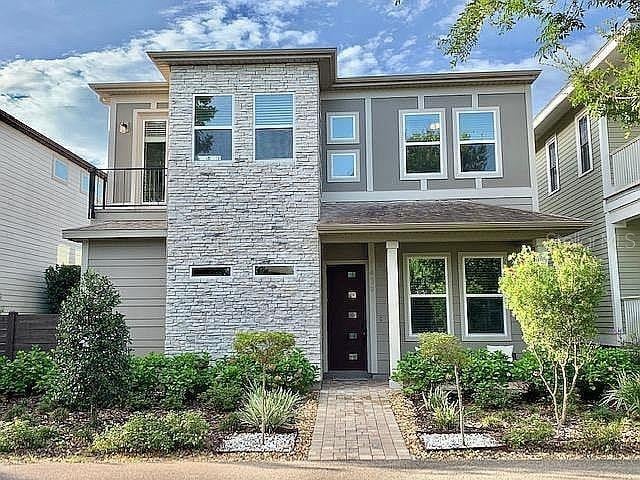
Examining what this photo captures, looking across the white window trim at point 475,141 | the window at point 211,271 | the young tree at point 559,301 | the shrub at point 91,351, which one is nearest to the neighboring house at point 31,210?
the window at point 211,271

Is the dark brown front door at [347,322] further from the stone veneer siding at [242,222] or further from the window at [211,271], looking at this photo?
the window at [211,271]

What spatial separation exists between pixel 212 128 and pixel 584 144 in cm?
868

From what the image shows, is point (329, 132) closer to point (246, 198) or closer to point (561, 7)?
point (246, 198)

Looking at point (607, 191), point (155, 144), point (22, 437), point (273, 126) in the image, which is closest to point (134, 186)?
point (155, 144)

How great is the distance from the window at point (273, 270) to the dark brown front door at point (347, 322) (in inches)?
69.5

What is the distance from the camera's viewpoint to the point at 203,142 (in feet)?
36.6

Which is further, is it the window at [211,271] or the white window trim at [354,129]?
the white window trim at [354,129]

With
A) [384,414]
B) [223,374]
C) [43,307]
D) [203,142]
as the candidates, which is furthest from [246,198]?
[43,307]

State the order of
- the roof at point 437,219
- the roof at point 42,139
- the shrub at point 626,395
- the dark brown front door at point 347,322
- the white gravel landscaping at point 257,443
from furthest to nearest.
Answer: the roof at point 42,139 < the dark brown front door at point 347,322 < the roof at point 437,219 < the shrub at point 626,395 < the white gravel landscaping at point 257,443

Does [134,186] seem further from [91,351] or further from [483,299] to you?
[483,299]

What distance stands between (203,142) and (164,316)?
3411 millimetres

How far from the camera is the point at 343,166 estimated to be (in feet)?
40.7

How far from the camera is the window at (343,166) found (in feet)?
40.6

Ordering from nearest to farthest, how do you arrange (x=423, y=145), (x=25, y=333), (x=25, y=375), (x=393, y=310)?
(x=25, y=375)
(x=393, y=310)
(x=25, y=333)
(x=423, y=145)
